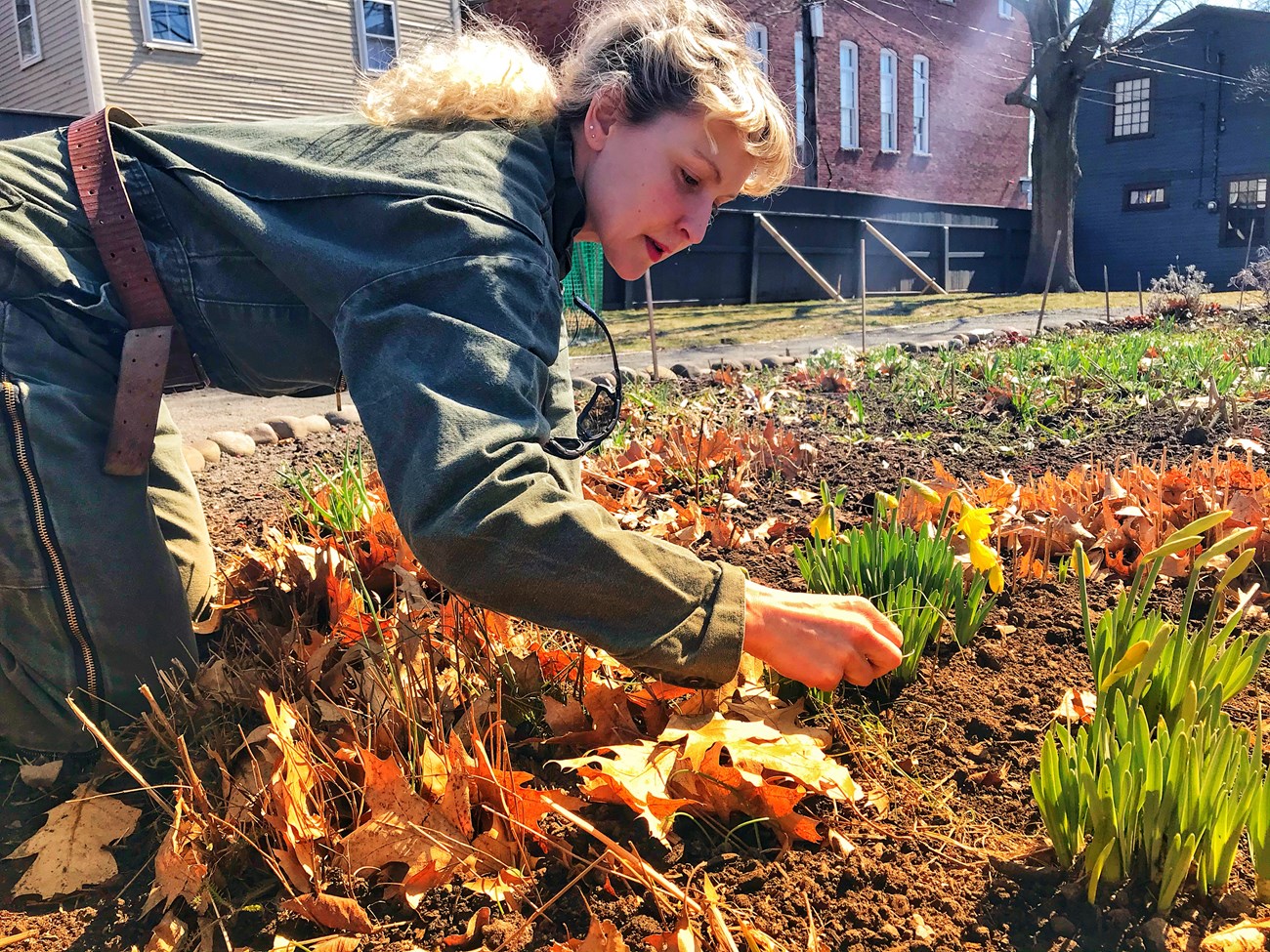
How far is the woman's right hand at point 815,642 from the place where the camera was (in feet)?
4.84

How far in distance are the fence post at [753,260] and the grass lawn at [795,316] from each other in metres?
0.61

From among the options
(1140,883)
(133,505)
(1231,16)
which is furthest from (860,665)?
(1231,16)

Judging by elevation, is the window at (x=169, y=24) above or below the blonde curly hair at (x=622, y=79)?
above

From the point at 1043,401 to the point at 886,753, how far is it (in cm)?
359

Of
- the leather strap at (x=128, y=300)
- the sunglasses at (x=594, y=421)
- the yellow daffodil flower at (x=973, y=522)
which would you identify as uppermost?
the leather strap at (x=128, y=300)

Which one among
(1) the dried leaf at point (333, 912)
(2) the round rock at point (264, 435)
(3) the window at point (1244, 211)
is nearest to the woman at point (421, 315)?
(1) the dried leaf at point (333, 912)

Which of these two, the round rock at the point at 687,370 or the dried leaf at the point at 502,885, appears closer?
the dried leaf at the point at 502,885

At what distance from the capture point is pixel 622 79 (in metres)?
1.80

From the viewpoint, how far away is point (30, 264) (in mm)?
1716

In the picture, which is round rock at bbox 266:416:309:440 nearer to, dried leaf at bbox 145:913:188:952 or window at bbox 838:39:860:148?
dried leaf at bbox 145:913:188:952

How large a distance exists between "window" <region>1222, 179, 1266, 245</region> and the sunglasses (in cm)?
2981

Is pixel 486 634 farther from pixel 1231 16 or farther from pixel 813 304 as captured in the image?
pixel 1231 16

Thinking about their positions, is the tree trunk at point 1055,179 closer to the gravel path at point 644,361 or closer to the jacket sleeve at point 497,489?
the gravel path at point 644,361

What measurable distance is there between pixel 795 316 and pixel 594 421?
37.2 feet
